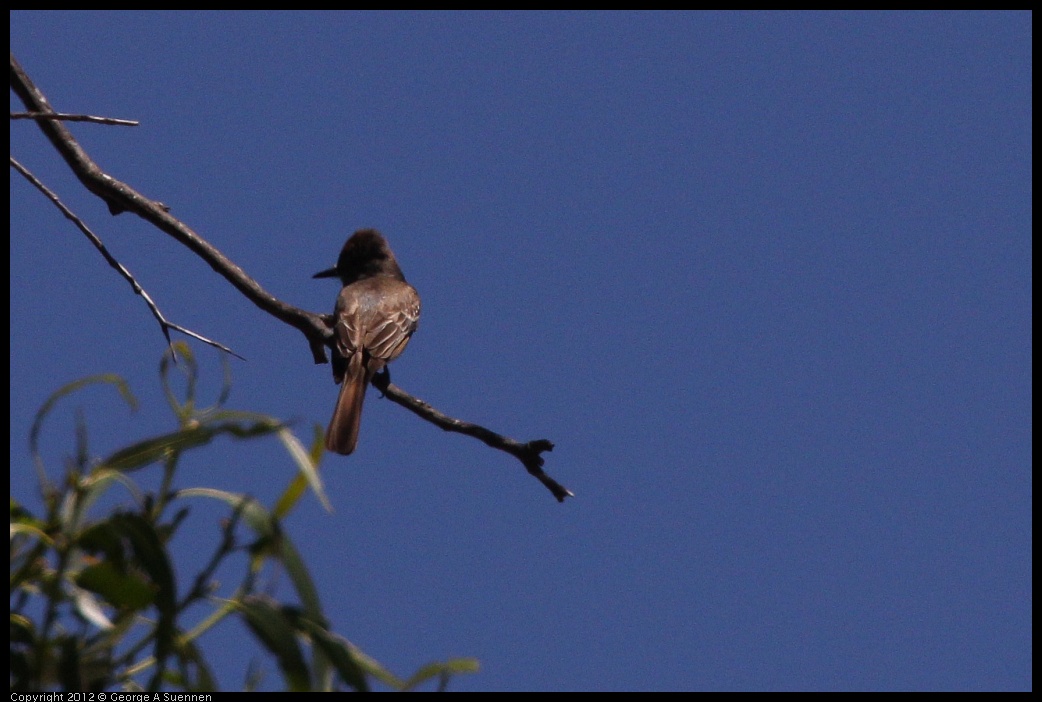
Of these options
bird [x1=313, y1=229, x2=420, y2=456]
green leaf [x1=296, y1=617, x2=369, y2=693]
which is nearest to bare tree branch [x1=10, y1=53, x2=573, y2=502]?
bird [x1=313, y1=229, x2=420, y2=456]

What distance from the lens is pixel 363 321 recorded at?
297 inches

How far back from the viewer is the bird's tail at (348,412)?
5941 millimetres

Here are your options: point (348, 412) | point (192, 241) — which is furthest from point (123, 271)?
point (348, 412)

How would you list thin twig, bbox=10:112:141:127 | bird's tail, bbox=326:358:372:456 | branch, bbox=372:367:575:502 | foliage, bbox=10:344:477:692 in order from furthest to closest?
bird's tail, bbox=326:358:372:456 < branch, bbox=372:367:575:502 < thin twig, bbox=10:112:141:127 < foliage, bbox=10:344:477:692

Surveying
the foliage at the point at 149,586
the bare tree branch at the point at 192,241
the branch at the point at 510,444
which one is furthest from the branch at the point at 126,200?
the foliage at the point at 149,586

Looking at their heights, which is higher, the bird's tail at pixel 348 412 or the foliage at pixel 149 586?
the bird's tail at pixel 348 412

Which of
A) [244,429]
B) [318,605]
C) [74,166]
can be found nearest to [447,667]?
[318,605]

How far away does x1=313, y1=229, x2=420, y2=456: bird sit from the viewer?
6250 mm

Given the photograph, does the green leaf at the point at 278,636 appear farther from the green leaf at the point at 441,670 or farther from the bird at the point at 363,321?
the bird at the point at 363,321

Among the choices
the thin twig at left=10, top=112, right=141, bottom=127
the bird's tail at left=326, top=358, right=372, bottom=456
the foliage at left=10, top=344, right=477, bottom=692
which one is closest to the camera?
the foliage at left=10, top=344, right=477, bottom=692

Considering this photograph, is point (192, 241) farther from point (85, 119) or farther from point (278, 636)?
point (278, 636)

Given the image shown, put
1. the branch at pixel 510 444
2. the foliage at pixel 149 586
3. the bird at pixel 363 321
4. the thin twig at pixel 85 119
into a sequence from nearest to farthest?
the foliage at pixel 149 586, the thin twig at pixel 85 119, the branch at pixel 510 444, the bird at pixel 363 321

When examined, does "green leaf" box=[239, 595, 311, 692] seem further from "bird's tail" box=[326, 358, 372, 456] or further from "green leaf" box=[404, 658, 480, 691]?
"bird's tail" box=[326, 358, 372, 456]

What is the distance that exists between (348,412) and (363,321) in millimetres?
1412
